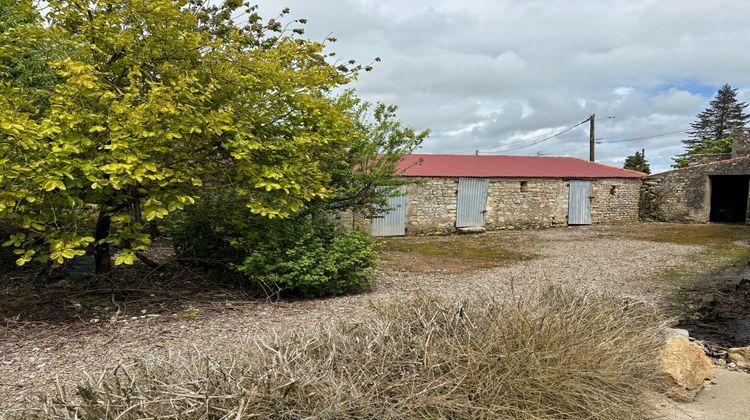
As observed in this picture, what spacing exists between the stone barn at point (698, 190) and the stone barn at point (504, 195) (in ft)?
2.73

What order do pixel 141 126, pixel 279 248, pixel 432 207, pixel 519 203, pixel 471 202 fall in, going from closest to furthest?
pixel 141 126 < pixel 279 248 < pixel 432 207 < pixel 471 202 < pixel 519 203

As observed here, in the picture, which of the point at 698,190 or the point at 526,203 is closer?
the point at 526,203

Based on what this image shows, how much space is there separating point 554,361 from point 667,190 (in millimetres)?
22426

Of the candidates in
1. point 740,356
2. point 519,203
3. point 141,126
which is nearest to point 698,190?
point 519,203

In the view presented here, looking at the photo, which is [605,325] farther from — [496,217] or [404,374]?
[496,217]

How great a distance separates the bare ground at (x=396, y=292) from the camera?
15.0 feet

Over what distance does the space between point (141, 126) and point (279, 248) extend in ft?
8.54

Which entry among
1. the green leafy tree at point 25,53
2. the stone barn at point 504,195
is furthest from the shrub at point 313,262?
the stone barn at point 504,195

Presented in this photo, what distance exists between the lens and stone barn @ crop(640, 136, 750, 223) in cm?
2131

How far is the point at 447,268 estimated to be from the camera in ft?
34.8

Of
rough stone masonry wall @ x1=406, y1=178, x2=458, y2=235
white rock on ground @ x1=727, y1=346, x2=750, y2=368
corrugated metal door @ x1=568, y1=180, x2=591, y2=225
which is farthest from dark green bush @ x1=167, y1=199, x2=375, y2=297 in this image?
corrugated metal door @ x1=568, y1=180, x2=591, y2=225

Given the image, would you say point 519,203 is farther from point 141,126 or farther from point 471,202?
point 141,126

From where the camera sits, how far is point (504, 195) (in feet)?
65.6

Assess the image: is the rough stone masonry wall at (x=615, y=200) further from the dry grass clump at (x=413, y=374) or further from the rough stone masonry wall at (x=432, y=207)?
the dry grass clump at (x=413, y=374)
